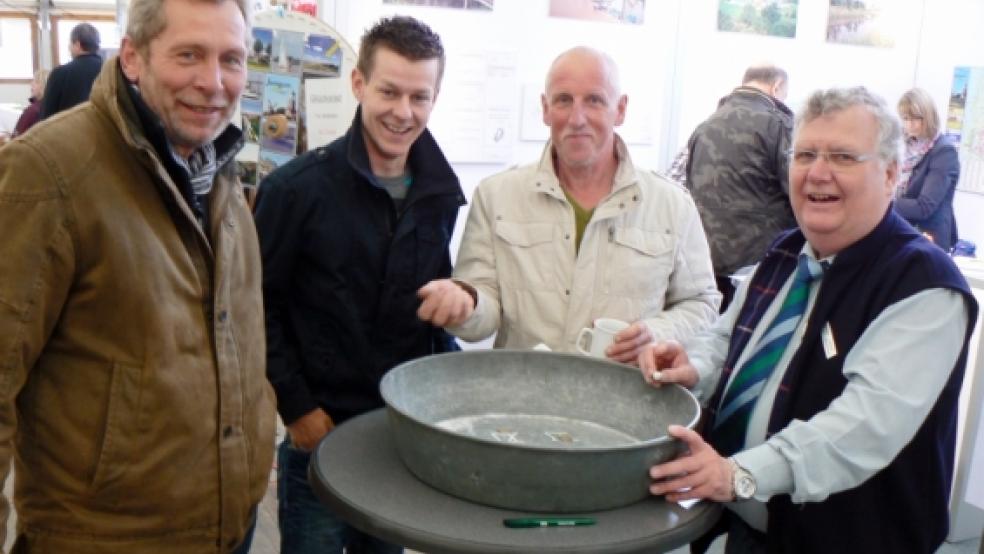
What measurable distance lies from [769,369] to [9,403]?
1.13 metres

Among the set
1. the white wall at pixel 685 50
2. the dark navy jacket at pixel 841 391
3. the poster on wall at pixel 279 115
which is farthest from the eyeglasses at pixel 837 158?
the white wall at pixel 685 50

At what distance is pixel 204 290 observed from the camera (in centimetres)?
132

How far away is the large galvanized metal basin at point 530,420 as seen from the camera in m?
1.14

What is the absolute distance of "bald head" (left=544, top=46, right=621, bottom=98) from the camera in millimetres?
1810

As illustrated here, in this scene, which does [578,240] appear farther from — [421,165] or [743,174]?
[743,174]

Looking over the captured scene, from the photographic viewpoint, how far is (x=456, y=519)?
1.14 m

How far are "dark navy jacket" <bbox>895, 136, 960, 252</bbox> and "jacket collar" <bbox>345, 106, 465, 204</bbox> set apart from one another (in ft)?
11.5

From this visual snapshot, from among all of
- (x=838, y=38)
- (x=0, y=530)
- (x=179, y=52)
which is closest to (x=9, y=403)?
(x=0, y=530)

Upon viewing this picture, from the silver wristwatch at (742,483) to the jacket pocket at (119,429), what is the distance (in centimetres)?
82

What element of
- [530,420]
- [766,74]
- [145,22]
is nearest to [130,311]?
[145,22]

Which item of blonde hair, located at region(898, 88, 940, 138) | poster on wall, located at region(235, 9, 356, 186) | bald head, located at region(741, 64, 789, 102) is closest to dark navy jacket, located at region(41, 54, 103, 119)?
poster on wall, located at region(235, 9, 356, 186)

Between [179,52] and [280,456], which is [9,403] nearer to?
[179,52]

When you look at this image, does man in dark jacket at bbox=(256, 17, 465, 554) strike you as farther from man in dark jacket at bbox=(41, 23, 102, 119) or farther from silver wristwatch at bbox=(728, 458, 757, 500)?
man in dark jacket at bbox=(41, 23, 102, 119)

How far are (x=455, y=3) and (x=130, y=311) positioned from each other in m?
2.86
